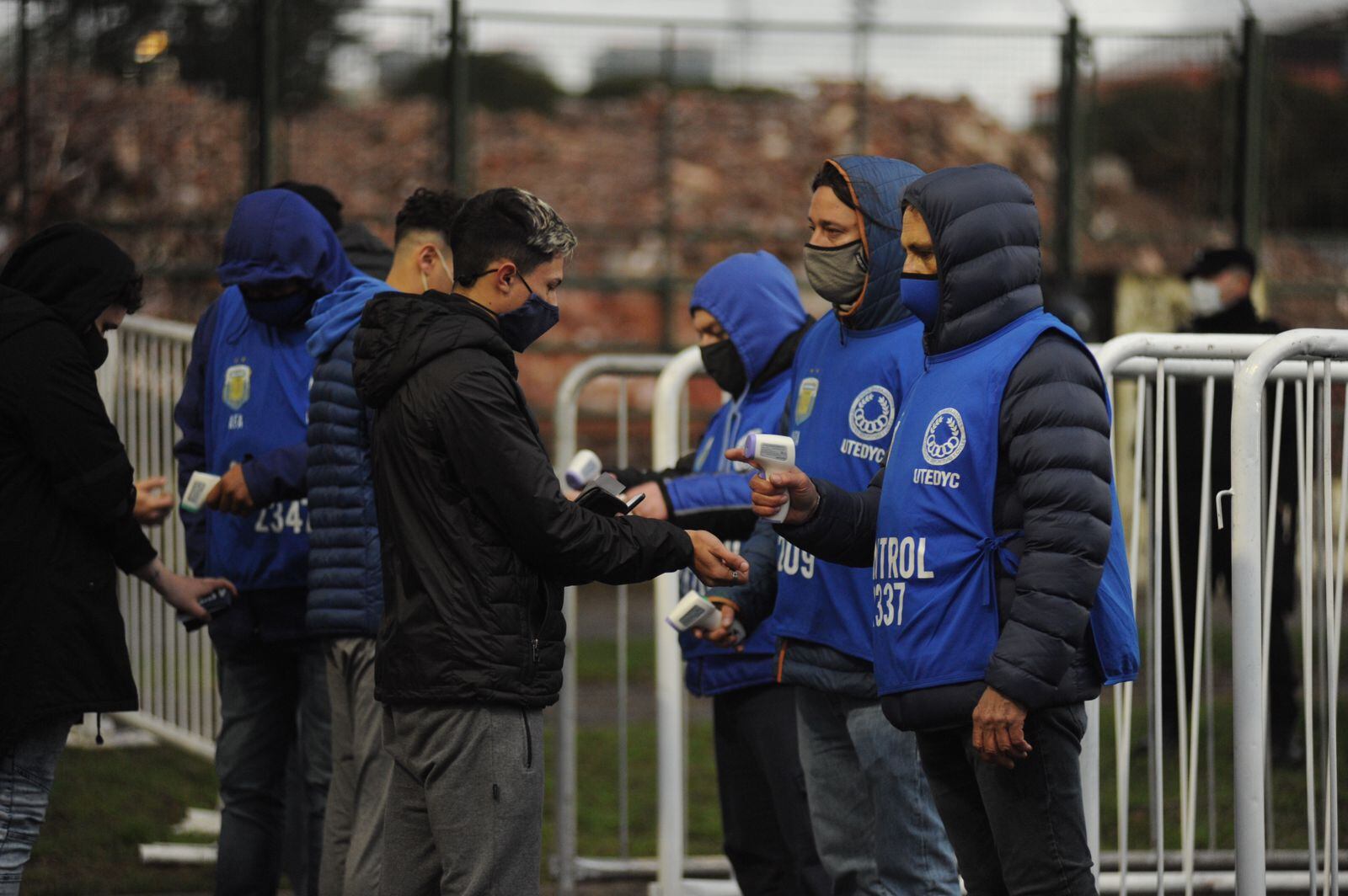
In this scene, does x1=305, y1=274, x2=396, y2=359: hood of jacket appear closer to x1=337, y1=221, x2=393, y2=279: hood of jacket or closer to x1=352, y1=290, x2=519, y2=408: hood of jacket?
x1=352, y1=290, x2=519, y2=408: hood of jacket

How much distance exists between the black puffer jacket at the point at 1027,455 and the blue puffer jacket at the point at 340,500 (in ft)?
5.04

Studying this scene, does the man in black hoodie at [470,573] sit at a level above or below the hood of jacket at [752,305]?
below

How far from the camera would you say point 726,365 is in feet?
17.0

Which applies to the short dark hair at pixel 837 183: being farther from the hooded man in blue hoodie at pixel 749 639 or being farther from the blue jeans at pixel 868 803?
the blue jeans at pixel 868 803

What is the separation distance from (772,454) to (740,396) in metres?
1.18

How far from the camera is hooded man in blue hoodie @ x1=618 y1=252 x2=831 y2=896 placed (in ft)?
15.6

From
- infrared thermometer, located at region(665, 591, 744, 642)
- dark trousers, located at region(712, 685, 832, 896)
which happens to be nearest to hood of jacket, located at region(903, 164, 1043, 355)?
infrared thermometer, located at region(665, 591, 744, 642)

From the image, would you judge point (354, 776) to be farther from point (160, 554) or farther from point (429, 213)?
point (160, 554)

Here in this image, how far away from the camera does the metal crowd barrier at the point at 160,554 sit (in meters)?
7.23

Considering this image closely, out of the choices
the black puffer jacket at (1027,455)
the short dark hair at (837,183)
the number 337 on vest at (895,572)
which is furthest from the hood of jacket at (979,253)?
the short dark hair at (837,183)

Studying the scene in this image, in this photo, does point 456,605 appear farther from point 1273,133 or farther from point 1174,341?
point 1273,133

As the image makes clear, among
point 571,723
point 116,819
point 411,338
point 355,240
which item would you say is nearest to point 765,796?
point 571,723

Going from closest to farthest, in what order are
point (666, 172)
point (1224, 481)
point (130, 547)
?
point (130, 547)
point (1224, 481)
point (666, 172)

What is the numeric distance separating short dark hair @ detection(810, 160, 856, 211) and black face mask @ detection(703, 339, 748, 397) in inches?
29.2
